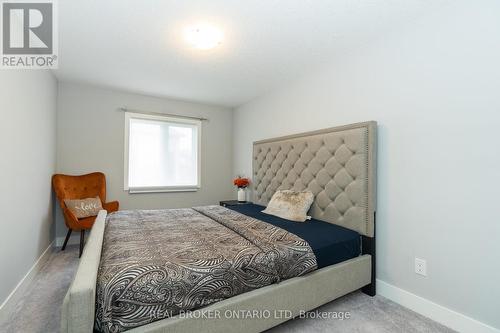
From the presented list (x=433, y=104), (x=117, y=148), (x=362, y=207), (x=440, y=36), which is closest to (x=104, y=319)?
(x=362, y=207)

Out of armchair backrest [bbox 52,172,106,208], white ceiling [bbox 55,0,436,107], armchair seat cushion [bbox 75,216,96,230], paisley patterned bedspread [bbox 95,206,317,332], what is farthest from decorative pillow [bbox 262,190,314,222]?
armchair backrest [bbox 52,172,106,208]

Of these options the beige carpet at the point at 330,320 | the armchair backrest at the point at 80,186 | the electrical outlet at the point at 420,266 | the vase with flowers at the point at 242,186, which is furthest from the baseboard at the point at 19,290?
the electrical outlet at the point at 420,266

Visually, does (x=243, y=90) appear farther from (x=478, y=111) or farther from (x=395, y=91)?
(x=478, y=111)

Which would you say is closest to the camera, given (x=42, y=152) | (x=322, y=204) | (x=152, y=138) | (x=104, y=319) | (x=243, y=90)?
(x=104, y=319)

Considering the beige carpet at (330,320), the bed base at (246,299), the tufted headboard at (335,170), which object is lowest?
the beige carpet at (330,320)

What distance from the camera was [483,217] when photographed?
5.16 ft

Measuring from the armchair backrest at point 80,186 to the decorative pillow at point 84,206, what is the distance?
0.55 ft

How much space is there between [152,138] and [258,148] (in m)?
1.90

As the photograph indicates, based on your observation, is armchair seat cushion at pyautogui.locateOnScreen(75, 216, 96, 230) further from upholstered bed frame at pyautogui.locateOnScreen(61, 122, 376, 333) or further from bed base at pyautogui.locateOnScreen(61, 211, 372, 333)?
bed base at pyautogui.locateOnScreen(61, 211, 372, 333)

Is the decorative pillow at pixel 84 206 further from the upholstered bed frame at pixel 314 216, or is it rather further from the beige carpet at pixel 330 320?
the upholstered bed frame at pixel 314 216

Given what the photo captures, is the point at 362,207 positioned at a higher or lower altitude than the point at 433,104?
lower

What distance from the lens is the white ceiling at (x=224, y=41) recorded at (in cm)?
183

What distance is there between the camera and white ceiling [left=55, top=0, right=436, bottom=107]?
1.83 meters

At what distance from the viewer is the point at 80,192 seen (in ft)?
11.1
